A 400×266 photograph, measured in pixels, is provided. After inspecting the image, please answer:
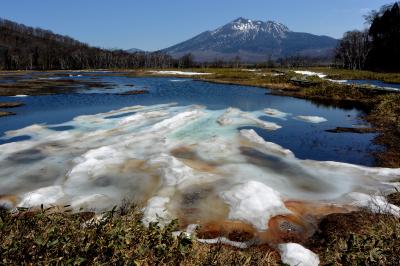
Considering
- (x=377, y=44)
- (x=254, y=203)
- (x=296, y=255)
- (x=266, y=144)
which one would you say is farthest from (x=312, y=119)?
(x=377, y=44)

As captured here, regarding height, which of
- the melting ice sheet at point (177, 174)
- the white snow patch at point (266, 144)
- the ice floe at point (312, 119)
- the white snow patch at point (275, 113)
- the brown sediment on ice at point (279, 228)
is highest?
the white snow patch at point (275, 113)

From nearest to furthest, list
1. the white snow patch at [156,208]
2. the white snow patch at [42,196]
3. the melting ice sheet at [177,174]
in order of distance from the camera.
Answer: the white snow patch at [156,208] < the white snow patch at [42,196] < the melting ice sheet at [177,174]

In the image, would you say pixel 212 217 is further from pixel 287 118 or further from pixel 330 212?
pixel 287 118

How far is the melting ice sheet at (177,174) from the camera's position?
1215cm

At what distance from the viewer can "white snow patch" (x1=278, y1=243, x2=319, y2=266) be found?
8555 mm

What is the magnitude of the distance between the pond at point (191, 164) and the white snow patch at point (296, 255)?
147 cm

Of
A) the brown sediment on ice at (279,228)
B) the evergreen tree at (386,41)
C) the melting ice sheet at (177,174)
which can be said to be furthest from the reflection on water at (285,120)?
the evergreen tree at (386,41)

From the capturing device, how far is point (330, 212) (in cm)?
1176

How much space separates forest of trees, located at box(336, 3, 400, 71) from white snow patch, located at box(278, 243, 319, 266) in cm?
9136

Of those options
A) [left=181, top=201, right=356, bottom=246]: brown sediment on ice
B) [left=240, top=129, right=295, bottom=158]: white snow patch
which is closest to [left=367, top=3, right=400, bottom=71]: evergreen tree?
[left=240, top=129, right=295, bottom=158]: white snow patch

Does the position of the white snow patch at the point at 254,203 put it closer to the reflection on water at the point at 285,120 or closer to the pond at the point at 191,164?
the pond at the point at 191,164

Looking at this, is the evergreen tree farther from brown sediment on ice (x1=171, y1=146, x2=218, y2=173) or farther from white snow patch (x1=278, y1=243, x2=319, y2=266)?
white snow patch (x1=278, y1=243, x2=319, y2=266)

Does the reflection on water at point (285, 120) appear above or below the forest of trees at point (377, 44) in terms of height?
below

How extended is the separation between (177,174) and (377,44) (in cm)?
10207
